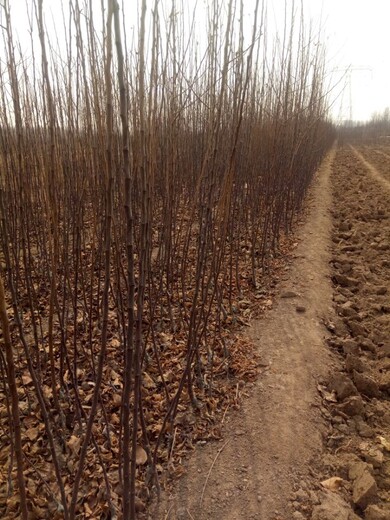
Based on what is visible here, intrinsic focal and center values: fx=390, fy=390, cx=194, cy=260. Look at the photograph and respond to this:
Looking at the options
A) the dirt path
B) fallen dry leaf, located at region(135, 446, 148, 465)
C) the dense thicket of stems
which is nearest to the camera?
the dense thicket of stems

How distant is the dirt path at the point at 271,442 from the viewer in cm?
126

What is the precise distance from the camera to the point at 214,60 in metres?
1.59

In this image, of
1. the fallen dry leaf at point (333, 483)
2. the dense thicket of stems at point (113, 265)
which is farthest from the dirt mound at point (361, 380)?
the dense thicket of stems at point (113, 265)

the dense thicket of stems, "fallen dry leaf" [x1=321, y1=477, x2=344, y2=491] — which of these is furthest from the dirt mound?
the dense thicket of stems

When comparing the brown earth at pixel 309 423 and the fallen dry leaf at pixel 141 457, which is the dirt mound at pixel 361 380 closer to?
the brown earth at pixel 309 423

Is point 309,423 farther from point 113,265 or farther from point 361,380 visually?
point 113,265

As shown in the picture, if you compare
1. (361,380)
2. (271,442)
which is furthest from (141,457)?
(361,380)

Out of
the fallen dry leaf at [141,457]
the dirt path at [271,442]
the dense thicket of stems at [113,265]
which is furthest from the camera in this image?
the fallen dry leaf at [141,457]

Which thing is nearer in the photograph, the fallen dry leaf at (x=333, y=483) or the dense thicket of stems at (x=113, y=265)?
the dense thicket of stems at (x=113, y=265)

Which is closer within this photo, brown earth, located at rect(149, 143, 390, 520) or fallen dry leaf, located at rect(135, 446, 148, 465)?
brown earth, located at rect(149, 143, 390, 520)

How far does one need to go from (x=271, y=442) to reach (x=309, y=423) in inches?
8.3

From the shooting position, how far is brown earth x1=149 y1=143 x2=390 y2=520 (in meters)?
1.27

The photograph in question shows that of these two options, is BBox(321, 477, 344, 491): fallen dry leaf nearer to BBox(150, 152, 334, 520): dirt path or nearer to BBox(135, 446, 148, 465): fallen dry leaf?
BBox(150, 152, 334, 520): dirt path

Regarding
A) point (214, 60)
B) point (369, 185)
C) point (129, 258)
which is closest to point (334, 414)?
point (129, 258)
